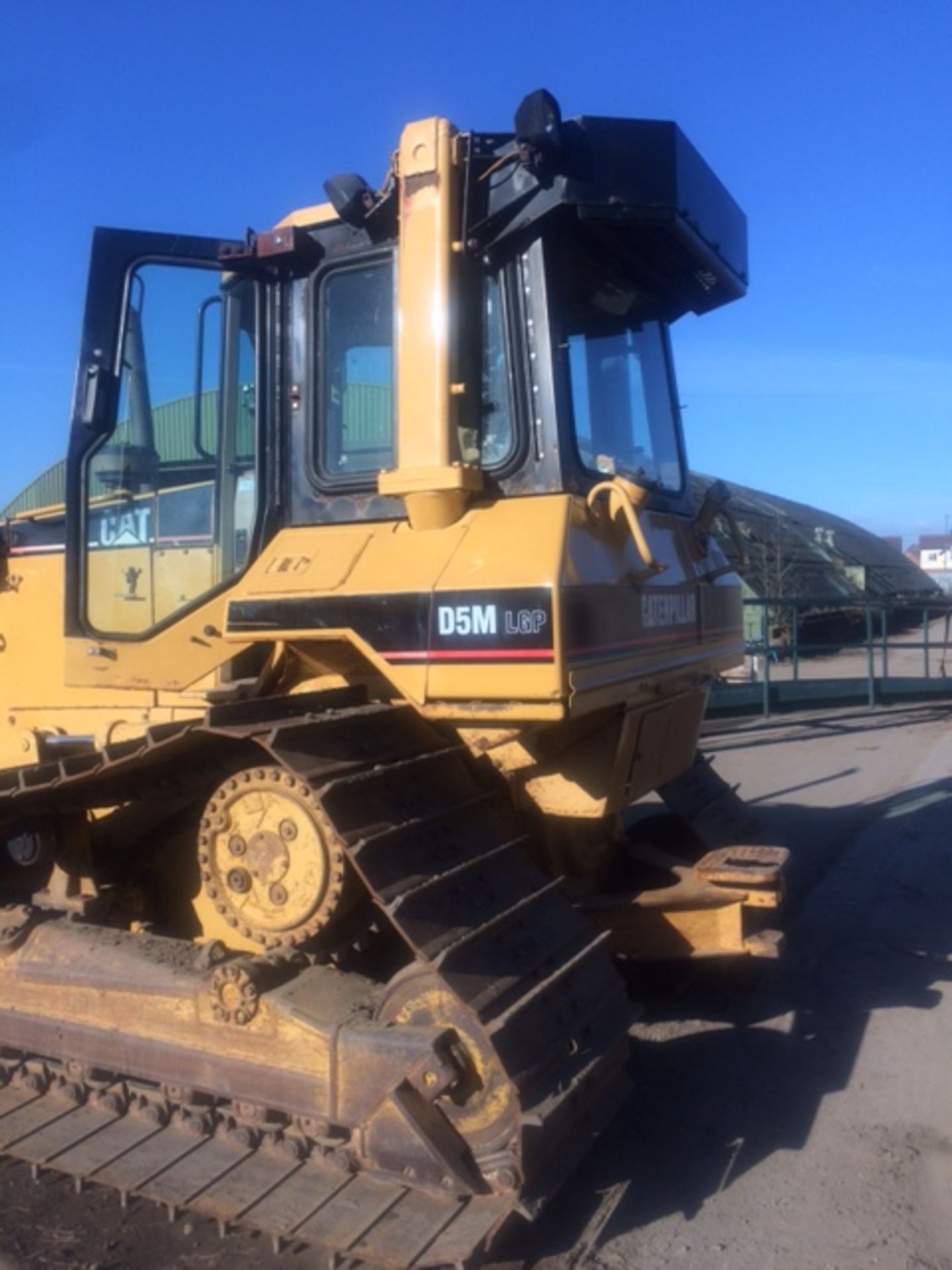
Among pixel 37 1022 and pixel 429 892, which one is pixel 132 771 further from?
pixel 429 892

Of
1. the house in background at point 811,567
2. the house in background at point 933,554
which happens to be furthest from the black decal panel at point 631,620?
the house in background at point 933,554

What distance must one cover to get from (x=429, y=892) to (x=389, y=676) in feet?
2.27

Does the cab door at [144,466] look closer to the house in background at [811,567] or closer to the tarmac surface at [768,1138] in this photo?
the tarmac surface at [768,1138]

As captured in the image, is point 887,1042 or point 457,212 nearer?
point 457,212

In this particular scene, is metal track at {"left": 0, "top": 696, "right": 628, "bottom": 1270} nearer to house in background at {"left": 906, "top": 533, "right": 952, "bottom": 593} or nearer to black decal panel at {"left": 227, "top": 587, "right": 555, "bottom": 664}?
black decal panel at {"left": 227, "top": 587, "right": 555, "bottom": 664}

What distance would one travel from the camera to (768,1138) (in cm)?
397

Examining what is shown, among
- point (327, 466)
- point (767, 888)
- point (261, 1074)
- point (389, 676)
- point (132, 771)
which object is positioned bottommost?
point (261, 1074)

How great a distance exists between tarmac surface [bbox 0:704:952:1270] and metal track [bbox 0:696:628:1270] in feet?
0.46

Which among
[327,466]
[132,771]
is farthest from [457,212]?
[132,771]

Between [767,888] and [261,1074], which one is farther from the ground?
[767,888]

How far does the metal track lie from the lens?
3.17 metres

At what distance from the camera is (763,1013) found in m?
5.03

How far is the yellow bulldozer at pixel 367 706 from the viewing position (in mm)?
3338

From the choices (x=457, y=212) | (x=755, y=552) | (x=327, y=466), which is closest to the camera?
(x=457, y=212)
